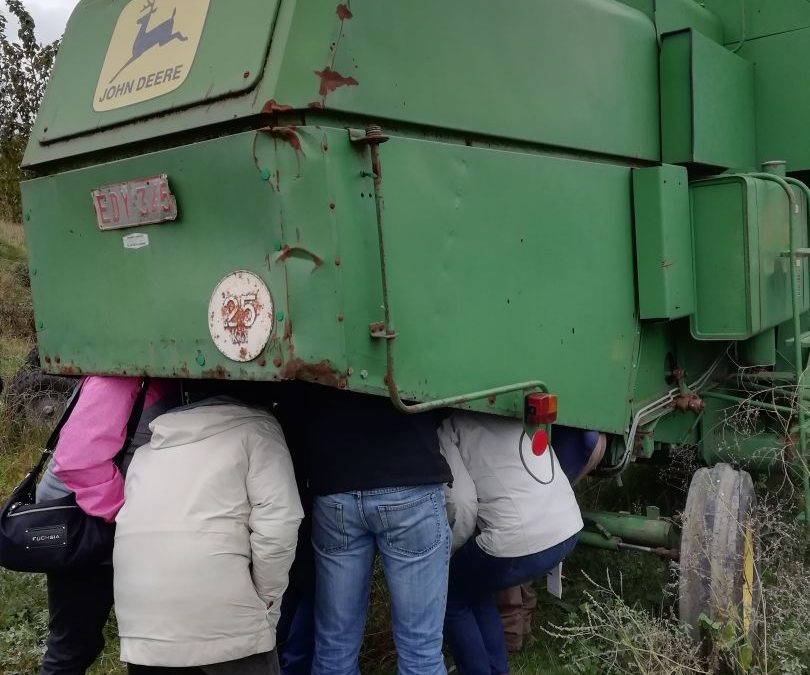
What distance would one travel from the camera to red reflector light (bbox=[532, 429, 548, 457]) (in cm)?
260

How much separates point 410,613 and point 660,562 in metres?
1.93

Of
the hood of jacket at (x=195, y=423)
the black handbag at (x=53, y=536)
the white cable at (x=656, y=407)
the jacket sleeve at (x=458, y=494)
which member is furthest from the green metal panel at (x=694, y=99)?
the black handbag at (x=53, y=536)

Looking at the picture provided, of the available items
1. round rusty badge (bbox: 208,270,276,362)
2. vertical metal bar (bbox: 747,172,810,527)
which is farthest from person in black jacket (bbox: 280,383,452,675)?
vertical metal bar (bbox: 747,172,810,527)

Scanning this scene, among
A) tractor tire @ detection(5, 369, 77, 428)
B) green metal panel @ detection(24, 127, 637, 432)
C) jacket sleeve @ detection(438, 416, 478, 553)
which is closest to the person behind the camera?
green metal panel @ detection(24, 127, 637, 432)

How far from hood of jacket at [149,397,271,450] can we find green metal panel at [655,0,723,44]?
2.14 m

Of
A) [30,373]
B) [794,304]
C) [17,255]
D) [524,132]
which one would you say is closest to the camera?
[524,132]

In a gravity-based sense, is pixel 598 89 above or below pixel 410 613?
Answer: above

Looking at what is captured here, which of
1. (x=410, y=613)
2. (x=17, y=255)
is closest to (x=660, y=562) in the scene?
(x=410, y=613)

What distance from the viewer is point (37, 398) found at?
6.19 metres

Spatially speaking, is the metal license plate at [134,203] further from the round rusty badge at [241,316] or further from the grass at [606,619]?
the grass at [606,619]

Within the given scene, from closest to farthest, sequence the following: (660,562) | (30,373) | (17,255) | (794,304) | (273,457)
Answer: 1. (273,457)
2. (794,304)
3. (660,562)
4. (30,373)
5. (17,255)

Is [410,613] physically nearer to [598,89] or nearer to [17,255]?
[598,89]

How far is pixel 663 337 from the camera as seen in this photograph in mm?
3350

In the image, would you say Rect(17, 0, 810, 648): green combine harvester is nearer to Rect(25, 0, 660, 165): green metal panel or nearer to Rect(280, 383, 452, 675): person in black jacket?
Rect(25, 0, 660, 165): green metal panel
